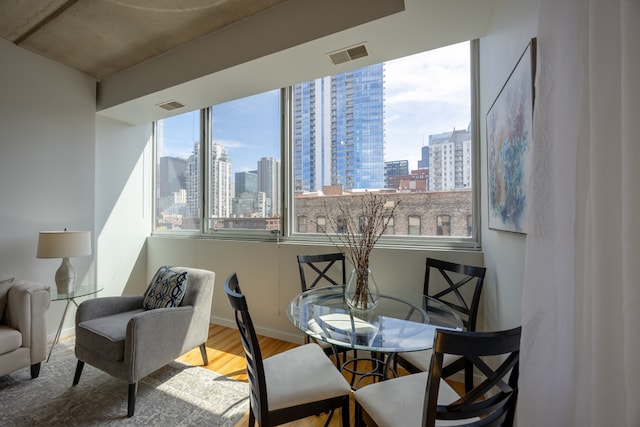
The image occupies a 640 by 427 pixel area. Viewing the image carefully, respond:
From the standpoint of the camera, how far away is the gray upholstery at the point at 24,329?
1.98m

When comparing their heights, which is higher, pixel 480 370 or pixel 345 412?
pixel 480 370

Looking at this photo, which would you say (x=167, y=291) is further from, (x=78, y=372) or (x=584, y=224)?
(x=584, y=224)

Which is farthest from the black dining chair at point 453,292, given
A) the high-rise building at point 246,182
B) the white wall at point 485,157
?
the high-rise building at point 246,182

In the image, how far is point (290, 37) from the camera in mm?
2145

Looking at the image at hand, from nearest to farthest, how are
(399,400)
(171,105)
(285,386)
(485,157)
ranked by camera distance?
1. (399,400)
2. (285,386)
3. (485,157)
4. (171,105)

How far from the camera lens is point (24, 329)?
207 centimetres

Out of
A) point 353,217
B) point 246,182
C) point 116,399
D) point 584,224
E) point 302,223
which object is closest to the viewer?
point 584,224

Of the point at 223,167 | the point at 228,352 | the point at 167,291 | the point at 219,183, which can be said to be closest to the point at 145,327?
the point at 167,291

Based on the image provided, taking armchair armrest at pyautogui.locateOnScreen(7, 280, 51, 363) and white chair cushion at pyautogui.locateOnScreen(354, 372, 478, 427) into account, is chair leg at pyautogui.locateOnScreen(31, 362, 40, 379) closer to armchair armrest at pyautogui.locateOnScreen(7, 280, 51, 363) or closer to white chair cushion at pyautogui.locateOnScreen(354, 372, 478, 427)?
armchair armrest at pyautogui.locateOnScreen(7, 280, 51, 363)

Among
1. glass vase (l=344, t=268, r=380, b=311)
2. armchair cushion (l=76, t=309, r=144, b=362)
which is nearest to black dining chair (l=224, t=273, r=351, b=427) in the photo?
glass vase (l=344, t=268, r=380, b=311)

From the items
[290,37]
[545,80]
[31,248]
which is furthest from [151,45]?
[545,80]

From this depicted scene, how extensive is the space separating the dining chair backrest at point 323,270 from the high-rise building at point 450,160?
1.09 metres

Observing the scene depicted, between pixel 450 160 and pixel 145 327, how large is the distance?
270 cm

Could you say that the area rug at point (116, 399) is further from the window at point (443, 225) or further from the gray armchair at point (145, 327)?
the window at point (443, 225)
